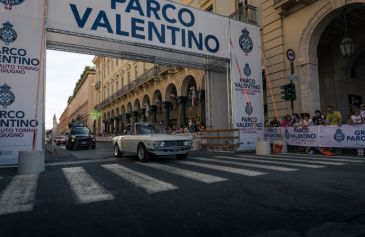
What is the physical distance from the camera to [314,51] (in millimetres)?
15266

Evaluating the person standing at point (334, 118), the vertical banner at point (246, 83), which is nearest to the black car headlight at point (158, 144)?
the vertical banner at point (246, 83)

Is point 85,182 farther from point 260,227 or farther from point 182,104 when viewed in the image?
point 182,104

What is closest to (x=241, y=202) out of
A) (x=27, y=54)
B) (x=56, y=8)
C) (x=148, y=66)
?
(x=27, y=54)

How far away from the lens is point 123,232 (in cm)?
322

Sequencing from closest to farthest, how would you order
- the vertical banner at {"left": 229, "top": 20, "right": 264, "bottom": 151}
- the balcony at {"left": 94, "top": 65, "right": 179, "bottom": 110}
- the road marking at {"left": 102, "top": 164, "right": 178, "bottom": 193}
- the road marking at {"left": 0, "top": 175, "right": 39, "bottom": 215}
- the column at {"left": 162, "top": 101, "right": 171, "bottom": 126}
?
the road marking at {"left": 0, "top": 175, "right": 39, "bottom": 215} < the road marking at {"left": 102, "top": 164, "right": 178, "bottom": 193} < the vertical banner at {"left": 229, "top": 20, "right": 264, "bottom": 151} < the balcony at {"left": 94, "top": 65, "right": 179, "bottom": 110} < the column at {"left": 162, "top": 101, "right": 171, "bottom": 126}

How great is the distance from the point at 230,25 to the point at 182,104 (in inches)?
525

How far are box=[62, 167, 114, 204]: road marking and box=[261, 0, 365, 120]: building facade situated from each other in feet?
33.3

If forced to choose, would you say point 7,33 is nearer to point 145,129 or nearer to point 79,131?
point 145,129

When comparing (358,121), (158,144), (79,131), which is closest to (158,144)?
(158,144)

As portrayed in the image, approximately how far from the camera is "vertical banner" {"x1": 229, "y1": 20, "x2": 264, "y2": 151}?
14844mm

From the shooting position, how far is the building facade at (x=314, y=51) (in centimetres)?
1463

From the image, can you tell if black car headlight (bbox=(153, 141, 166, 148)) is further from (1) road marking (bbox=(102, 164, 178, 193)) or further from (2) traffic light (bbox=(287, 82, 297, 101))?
(2) traffic light (bbox=(287, 82, 297, 101))

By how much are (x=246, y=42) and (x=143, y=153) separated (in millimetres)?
9056

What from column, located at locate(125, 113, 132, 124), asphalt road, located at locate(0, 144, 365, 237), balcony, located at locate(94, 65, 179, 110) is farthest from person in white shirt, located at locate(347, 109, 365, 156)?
column, located at locate(125, 113, 132, 124)
